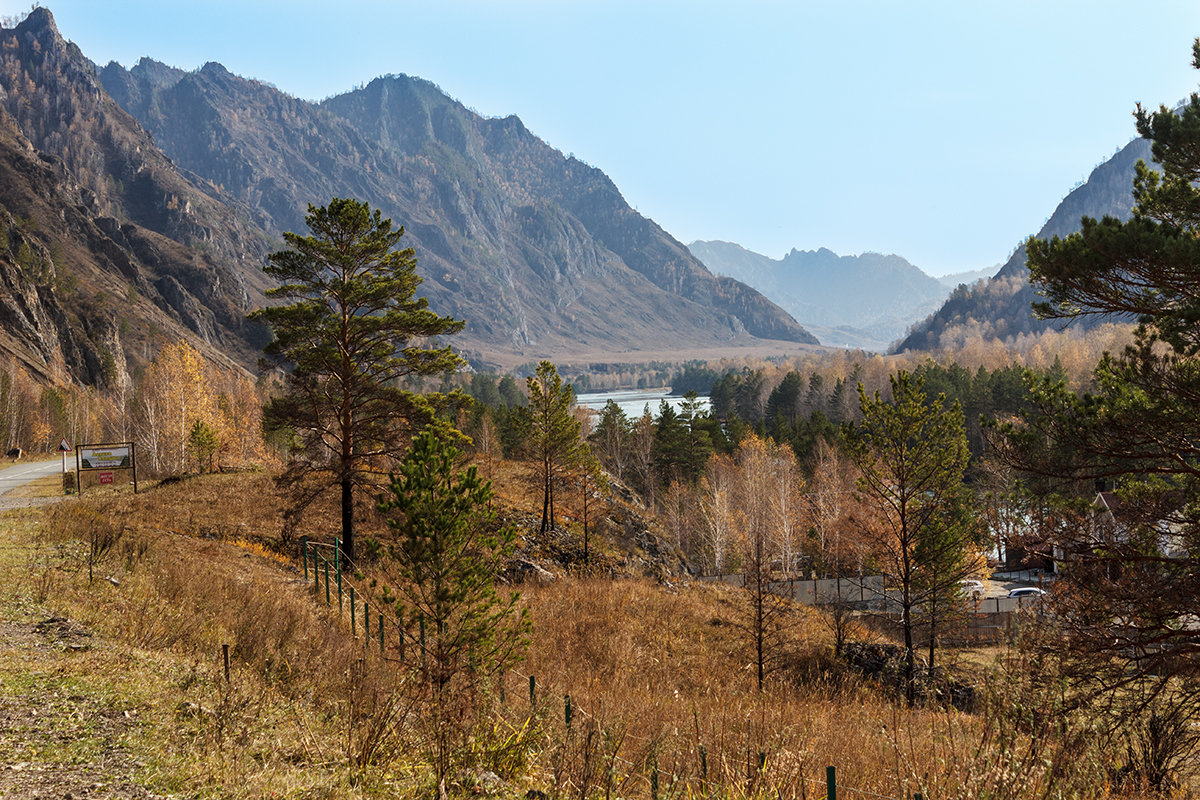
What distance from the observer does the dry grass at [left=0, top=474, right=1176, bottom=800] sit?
519 centimetres

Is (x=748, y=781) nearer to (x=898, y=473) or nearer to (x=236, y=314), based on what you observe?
(x=898, y=473)

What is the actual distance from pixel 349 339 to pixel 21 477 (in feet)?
80.0

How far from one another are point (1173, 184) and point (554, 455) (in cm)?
2526

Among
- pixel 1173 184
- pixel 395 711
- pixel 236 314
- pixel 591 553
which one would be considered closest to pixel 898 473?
pixel 1173 184

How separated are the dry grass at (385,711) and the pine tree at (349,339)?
14.4ft

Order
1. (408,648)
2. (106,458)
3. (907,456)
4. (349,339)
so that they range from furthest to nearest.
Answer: (106,458), (349,339), (907,456), (408,648)

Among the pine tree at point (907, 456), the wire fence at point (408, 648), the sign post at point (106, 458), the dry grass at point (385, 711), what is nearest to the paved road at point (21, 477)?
the sign post at point (106, 458)

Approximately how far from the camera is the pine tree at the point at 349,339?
2073 centimetres

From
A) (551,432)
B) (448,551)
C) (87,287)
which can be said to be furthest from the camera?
(87,287)

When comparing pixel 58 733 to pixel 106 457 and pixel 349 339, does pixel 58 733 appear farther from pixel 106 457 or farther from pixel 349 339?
pixel 106 457

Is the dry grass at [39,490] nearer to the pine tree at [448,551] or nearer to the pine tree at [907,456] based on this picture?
the pine tree at [448,551]

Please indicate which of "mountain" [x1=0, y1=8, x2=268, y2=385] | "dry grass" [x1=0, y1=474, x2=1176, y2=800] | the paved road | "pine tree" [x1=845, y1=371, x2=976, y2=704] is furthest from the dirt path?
"mountain" [x1=0, y1=8, x2=268, y2=385]

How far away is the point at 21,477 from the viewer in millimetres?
33562

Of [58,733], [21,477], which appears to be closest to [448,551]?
[58,733]
